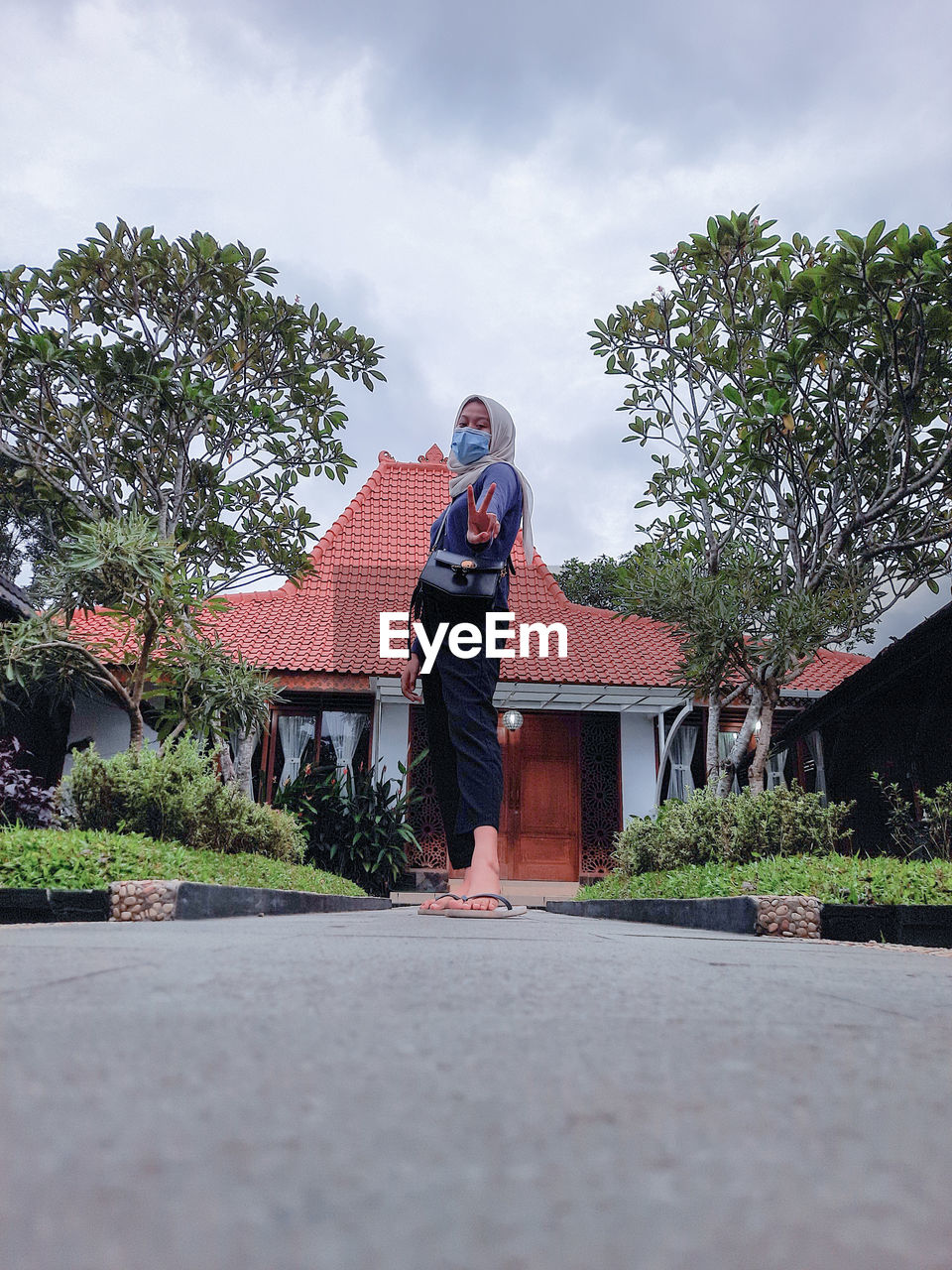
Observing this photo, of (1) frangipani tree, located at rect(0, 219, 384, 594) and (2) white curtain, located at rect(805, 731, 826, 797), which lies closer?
(1) frangipani tree, located at rect(0, 219, 384, 594)

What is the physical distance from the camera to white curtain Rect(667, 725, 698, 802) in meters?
13.2

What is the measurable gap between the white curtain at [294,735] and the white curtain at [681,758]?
5.71 metres

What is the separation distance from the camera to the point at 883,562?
856 centimetres

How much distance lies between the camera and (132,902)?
3.27 metres

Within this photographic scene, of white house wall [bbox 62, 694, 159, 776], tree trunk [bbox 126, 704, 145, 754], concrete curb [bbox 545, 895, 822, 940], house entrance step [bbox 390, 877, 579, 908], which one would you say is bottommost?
house entrance step [bbox 390, 877, 579, 908]

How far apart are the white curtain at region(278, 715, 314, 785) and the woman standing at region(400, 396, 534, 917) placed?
8960 millimetres

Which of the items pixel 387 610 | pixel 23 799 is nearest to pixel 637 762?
pixel 387 610

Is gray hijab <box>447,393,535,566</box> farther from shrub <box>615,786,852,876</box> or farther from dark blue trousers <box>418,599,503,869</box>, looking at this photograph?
shrub <box>615,786,852,876</box>

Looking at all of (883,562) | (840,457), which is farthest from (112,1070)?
(883,562)

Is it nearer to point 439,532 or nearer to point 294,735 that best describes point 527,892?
point 294,735

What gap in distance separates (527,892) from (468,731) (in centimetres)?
870

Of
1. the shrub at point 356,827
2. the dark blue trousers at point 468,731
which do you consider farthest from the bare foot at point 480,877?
the shrub at point 356,827

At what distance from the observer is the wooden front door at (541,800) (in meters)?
12.5

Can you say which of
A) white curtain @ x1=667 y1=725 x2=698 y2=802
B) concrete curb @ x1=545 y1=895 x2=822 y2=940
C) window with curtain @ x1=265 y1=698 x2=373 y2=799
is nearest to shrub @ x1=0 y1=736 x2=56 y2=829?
window with curtain @ x1=265 y1=698 x2=373 y2=799
